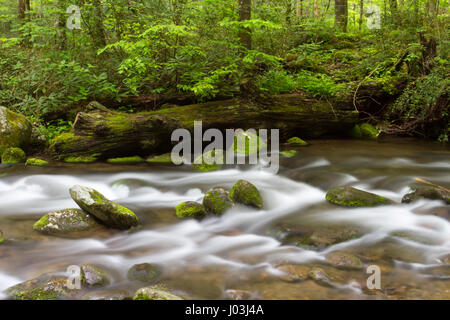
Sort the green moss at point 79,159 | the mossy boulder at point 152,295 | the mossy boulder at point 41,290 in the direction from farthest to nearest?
the green moss at point 79,159 → the mossy boulder at point 41,290 → the mossy boulder at point 152,295

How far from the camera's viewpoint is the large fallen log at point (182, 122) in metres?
7.65

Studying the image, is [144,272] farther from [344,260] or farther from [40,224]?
[344,260]

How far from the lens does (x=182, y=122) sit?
8.10 meters

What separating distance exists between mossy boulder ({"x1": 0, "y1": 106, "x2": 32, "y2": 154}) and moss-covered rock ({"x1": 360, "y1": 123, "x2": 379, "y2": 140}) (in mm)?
8314

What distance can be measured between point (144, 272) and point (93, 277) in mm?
501

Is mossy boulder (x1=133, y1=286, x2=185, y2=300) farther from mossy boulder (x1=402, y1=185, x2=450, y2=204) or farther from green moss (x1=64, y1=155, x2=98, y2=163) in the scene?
green moss (x1=64, y1=155, x2=98, y2=163)

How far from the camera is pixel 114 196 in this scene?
6.33 meters

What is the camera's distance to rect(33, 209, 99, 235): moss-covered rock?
4691 mm

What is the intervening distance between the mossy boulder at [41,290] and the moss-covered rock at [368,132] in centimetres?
871

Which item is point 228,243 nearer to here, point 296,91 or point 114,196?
point 114,196

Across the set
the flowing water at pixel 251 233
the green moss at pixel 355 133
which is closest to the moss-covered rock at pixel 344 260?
the flowing water at pixel 251 233

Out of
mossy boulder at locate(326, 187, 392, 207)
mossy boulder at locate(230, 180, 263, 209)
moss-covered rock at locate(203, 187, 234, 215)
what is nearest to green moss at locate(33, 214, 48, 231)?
moss-covered rock at locate(203, 187, 234, 215)

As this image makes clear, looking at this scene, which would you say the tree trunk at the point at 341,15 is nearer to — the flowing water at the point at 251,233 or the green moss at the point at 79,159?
the flowing water at the point at 251,233
